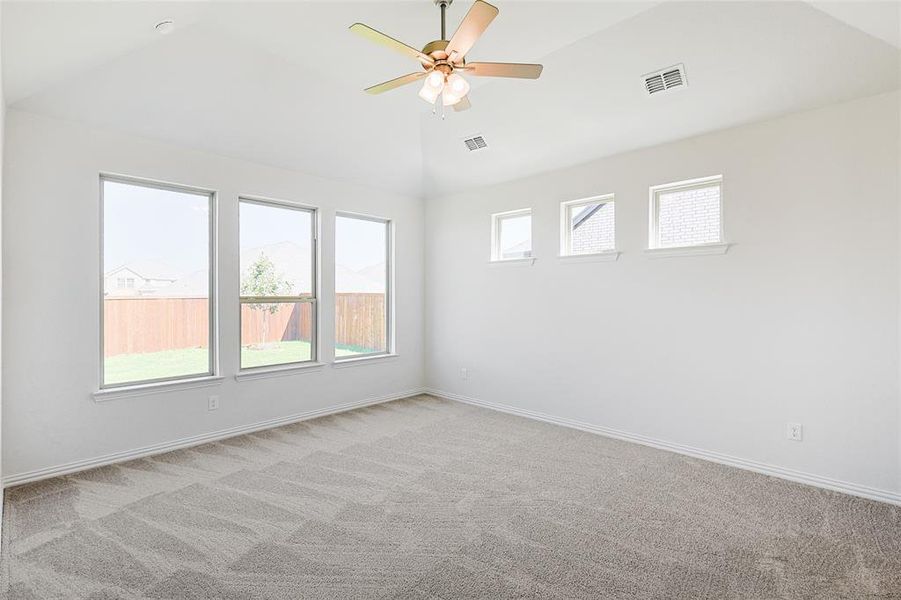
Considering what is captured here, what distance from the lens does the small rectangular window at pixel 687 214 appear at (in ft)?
12.1

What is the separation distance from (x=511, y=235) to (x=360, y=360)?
7.36 ft

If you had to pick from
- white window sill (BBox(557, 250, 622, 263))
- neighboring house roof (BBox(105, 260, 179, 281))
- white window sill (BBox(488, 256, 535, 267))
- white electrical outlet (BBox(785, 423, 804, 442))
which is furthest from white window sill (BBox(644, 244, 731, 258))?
neighboring house roof (BBox(105, 260, 179, 281))

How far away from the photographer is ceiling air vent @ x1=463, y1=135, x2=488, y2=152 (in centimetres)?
454

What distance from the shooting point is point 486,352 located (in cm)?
535

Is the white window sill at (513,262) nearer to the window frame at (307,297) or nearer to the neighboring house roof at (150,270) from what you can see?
the window frame at (307,297)

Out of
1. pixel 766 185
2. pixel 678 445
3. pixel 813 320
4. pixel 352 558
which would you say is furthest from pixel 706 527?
pixel 766 185

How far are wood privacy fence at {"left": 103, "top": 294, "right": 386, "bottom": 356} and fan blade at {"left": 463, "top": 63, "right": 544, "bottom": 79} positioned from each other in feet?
10.2

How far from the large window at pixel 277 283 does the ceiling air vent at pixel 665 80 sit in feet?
11.2

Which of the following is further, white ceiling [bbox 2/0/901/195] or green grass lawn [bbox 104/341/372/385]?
green grass lawn [bbox 104/341/372/385]

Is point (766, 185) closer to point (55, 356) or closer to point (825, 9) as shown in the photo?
point (825, 9)

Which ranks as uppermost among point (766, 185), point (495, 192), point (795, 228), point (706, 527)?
point (495, 192)

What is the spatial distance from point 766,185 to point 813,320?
1023 millimetres

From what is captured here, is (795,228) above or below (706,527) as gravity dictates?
above

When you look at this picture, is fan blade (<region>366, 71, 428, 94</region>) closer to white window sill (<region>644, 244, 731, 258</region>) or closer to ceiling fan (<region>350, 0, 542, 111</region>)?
ceiling fan (<region>350, 0, 542, 111</region>)
